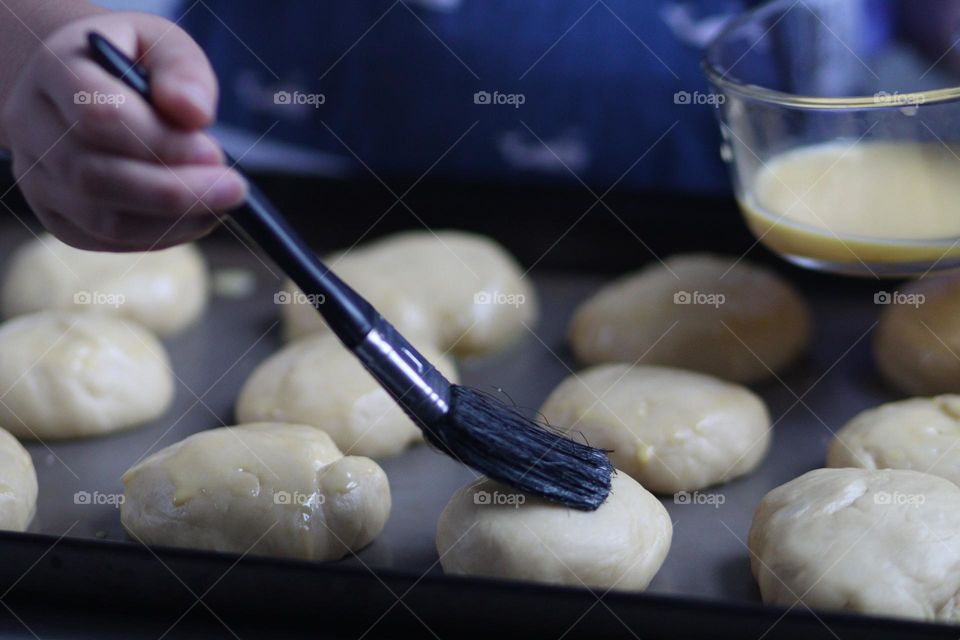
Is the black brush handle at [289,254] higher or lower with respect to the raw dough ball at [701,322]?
higher

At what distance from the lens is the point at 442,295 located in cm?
198

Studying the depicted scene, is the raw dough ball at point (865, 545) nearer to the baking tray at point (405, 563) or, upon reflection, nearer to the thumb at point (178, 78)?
the baking tray at point (405, 563)

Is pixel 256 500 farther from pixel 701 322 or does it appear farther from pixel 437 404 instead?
pixel 701 322

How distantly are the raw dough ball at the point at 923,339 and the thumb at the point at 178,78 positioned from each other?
124 cm

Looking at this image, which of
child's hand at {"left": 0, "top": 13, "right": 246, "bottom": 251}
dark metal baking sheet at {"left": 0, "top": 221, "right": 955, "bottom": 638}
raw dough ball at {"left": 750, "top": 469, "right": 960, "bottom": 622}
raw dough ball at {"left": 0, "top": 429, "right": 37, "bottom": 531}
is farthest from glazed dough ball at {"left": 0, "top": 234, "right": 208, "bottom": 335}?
raw dough ball at {"left": 750, "top": 469, "right": 960, "bottom": 622}

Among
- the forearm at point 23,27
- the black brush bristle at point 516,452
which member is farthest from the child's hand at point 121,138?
the black brush bristle at point 516,452

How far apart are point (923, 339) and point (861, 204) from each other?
0.96 feet

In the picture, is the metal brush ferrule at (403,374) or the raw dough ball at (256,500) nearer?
the metal brush ferrule at (403,374)

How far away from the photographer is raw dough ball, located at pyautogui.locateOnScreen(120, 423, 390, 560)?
4.48ft

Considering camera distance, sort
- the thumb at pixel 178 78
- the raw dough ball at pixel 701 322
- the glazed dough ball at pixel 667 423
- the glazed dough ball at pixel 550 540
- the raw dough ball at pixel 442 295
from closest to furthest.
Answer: the thumb at pixel 178 78, the glazed dough ball at pixel 550 540, the glazed dough ball at pixel 667 423, the raw dough ball at pixel 701 322, the raw dough ball at pixel 442 295

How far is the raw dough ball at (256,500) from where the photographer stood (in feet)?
4.48

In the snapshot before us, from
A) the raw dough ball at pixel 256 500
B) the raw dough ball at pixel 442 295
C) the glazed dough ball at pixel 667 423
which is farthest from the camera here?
the raw dough ball at pixel 442 295

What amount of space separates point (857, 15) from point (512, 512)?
3.86 ft

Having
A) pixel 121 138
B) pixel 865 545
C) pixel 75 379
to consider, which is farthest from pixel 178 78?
pixel 865 545
